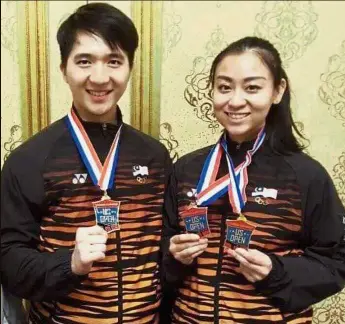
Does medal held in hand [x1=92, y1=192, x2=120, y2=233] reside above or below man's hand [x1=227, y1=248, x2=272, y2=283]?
above

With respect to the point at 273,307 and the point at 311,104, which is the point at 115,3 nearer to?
the point at 311,104

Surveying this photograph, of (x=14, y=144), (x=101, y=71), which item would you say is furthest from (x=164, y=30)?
(x=14, y=144)

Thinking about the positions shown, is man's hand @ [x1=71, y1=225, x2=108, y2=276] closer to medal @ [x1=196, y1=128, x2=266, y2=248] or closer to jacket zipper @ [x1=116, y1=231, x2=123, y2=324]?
jacket zipper @ [x1=116, y1=231, x2=123, y2=324]

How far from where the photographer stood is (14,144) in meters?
1.96

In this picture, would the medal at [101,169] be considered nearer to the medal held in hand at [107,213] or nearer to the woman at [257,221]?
the medal held in hand at [107,213]

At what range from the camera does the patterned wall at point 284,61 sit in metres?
1.79

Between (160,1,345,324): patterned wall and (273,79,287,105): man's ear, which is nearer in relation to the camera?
(273,79,287,105): man's ear

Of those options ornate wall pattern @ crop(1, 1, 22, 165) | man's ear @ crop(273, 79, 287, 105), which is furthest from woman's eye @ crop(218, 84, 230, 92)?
ornate wall pattern @ crop(1, 1, 22, 165)

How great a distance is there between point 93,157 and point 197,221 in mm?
349

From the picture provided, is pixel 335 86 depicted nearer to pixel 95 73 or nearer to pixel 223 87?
pixel 223 87

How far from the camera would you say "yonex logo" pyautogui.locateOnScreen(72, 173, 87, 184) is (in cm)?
148

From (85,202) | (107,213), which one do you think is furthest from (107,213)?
(85,202)

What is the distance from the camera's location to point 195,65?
75.3 inches

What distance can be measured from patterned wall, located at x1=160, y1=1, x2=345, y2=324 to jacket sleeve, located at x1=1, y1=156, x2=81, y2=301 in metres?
0.66
